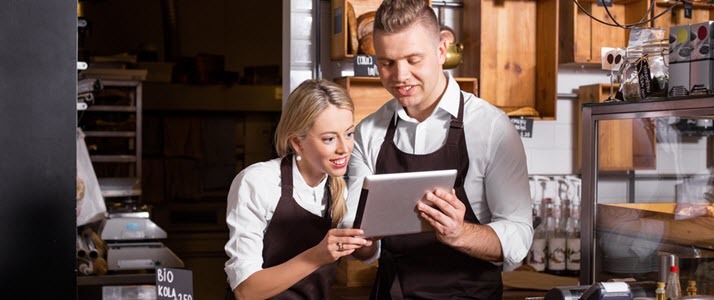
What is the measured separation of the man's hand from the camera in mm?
2018

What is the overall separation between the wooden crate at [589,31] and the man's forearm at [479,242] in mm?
2619

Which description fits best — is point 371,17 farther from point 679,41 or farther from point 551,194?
point 679,41

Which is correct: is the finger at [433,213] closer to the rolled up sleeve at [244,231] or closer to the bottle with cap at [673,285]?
the rolled up sleeve at [244,231]

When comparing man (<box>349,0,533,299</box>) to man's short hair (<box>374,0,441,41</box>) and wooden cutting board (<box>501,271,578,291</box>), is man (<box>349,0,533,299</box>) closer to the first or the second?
man's short hair (<box>374,0,441,41</box>)

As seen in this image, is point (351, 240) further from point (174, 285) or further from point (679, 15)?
point (679, 15)

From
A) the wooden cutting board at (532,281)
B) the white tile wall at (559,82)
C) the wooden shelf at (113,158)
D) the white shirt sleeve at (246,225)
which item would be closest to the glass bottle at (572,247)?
the white tile wall at (559,82)

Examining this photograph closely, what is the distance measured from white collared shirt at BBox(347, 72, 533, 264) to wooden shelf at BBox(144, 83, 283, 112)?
21.2ft

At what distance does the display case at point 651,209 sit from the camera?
2.06 metres

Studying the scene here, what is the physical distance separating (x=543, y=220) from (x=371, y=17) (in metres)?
1.35

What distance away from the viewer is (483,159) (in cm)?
234

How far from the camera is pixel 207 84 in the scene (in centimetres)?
884

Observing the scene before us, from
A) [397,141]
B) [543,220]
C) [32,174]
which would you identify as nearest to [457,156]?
[397,141]

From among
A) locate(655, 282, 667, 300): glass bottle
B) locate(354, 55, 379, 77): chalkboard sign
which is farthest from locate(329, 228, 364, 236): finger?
locate(354, 55, 379, 77): chalkboard sign

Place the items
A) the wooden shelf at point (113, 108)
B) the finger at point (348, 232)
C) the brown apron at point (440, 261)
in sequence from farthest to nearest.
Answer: the wooden shelf at point (113, 108) → the brown apron at point (440, 261) → the finger at point (348, 232)
